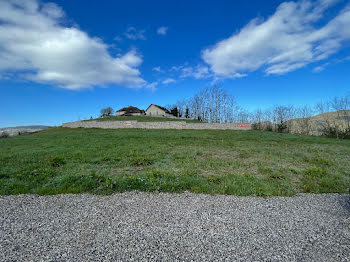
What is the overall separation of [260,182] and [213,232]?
10.1 feet

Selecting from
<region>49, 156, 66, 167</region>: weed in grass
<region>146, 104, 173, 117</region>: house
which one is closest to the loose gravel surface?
<region>49, 156, 66, 167</region>: weed in grass

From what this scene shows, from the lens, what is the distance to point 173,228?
2.99 metres

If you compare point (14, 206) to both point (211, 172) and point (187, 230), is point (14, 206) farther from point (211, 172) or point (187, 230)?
point (211, 172)

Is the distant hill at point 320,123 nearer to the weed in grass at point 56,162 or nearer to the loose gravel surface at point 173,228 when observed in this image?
the loose gravel surface at point 173,228

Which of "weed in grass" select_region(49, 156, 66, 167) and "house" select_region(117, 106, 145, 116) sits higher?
"house" select_region(117, 106, 145, 116)

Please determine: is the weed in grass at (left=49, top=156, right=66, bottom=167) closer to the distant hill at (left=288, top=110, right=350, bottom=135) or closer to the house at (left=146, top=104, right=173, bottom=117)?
the distant hill at (left=288, top=110, right=350, bottom=135)

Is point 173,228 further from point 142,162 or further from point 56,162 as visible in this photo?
point 56,162

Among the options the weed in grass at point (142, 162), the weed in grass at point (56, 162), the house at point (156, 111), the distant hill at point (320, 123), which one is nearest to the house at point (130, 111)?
the house at point (156, 111)

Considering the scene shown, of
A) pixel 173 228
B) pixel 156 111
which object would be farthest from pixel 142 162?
pixel 156 111

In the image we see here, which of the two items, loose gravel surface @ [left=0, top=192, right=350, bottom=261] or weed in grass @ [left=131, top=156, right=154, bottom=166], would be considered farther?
weed in grass @ [left=131, top=156, right=154, bottom=166]

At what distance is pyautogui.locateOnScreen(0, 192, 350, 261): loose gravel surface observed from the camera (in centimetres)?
243

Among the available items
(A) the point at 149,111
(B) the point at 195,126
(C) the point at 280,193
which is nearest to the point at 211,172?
(C) the point at 280,193

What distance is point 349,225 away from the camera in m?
3.10

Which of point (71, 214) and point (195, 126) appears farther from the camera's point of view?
point (195, 126)
